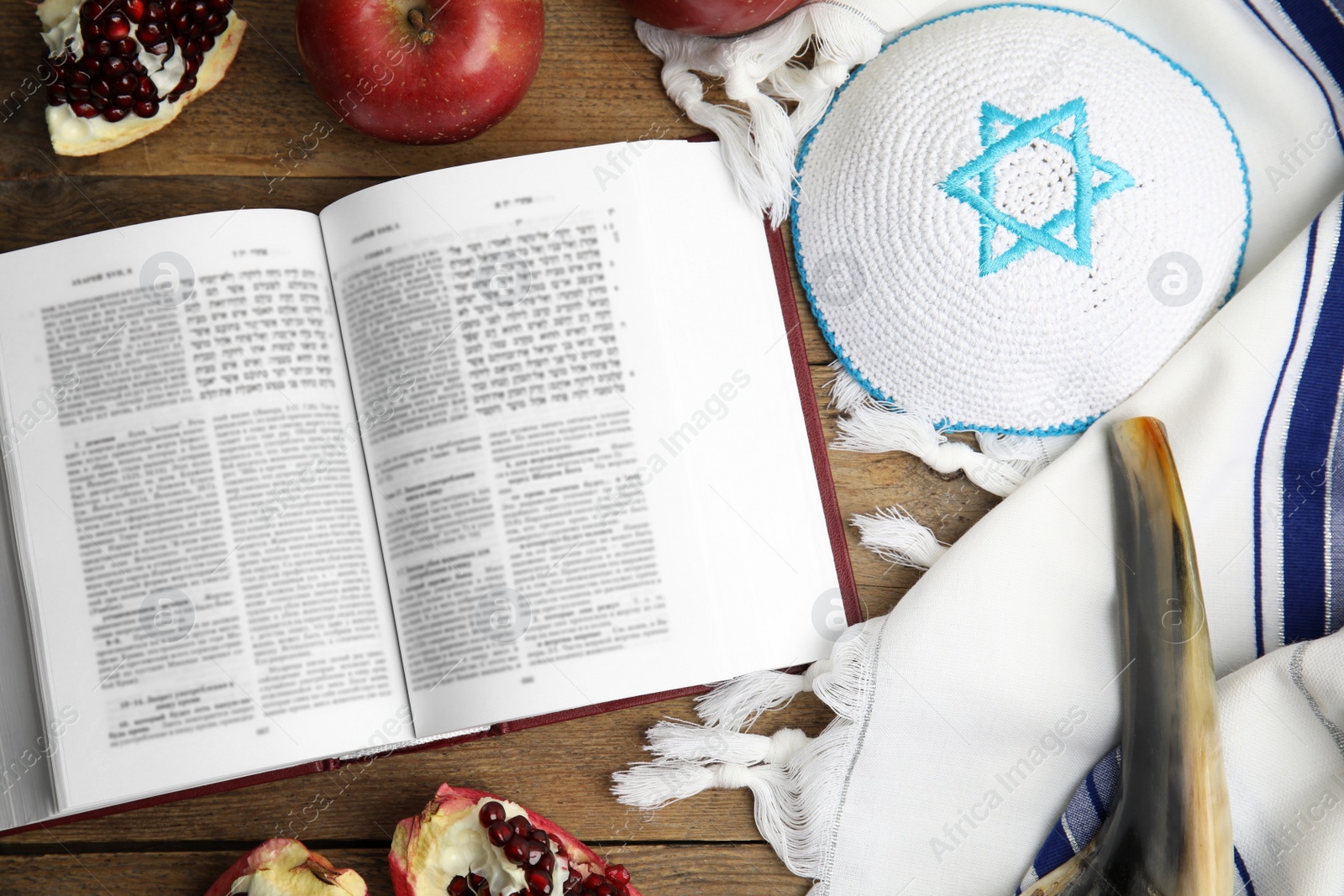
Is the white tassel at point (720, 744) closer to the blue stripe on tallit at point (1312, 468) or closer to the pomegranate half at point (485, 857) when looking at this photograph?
the pomegranate half at point (485, 857)

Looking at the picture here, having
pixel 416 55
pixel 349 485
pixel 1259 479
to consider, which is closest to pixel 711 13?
pixel 416 55

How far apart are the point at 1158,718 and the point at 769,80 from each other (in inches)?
21.8

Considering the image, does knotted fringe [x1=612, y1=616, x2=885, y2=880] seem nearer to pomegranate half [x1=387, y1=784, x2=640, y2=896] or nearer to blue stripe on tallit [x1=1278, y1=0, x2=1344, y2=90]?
pomegranate half [x1=387, y1=784, x2=640, y2=896]

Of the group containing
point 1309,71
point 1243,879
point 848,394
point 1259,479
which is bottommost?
point 1243,879

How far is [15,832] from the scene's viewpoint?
639 mm

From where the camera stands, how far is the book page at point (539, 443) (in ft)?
1.98

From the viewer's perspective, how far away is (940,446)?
26.3 inches

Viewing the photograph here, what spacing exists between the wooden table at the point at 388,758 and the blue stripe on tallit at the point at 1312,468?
219mm

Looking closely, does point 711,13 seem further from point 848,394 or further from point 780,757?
point 780,757

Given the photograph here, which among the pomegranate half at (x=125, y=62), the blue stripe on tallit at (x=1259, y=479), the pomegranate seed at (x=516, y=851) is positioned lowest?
the pomegranate seed at (x=516, y=851)

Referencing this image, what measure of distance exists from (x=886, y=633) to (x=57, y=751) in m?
0.59

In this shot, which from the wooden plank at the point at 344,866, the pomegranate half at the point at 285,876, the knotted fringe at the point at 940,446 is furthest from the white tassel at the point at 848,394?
the pomegranate half at the point at 285,876

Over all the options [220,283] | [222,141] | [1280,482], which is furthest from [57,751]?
[1280,482]

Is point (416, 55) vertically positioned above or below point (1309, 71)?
above
